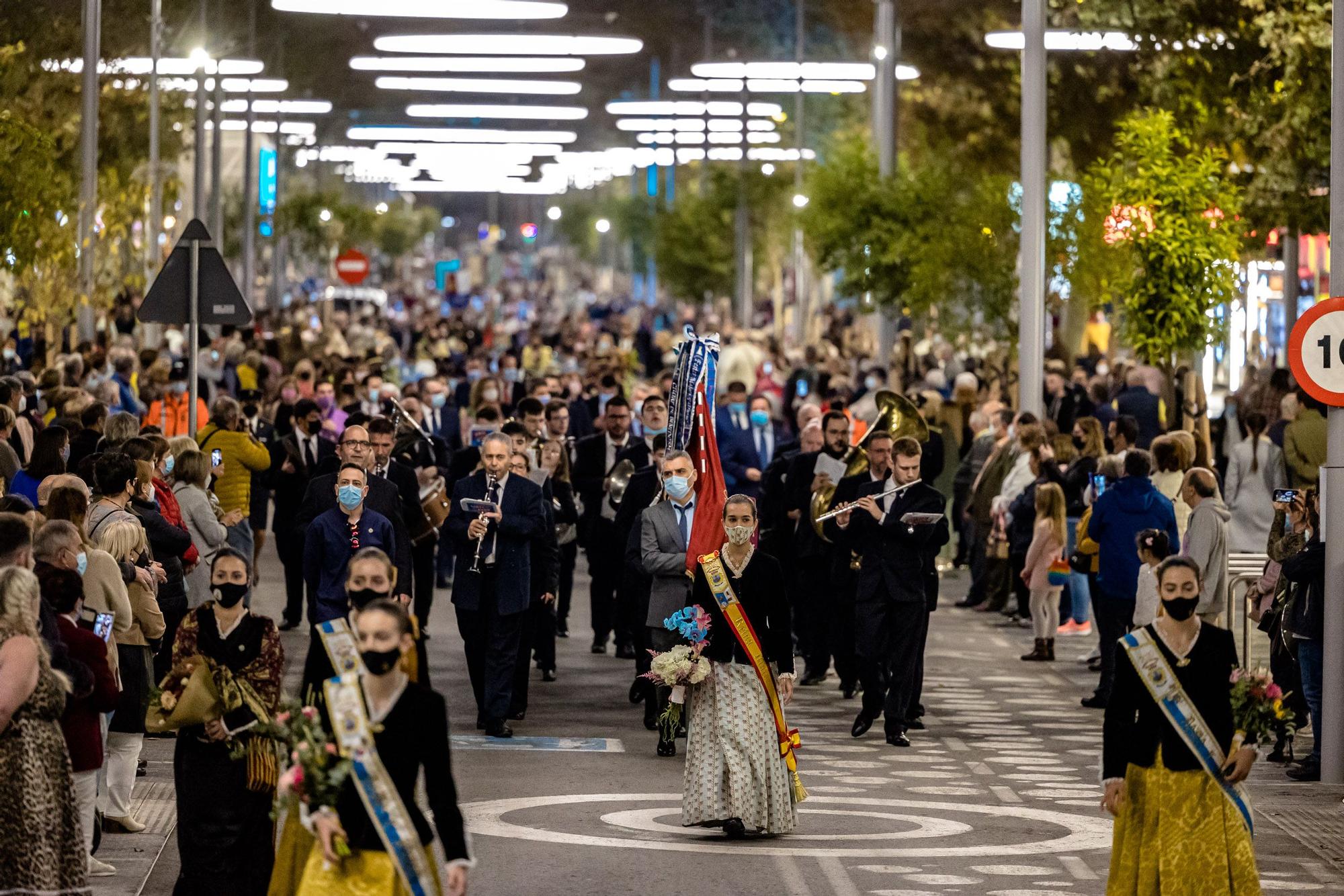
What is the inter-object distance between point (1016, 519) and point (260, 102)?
1915 inches

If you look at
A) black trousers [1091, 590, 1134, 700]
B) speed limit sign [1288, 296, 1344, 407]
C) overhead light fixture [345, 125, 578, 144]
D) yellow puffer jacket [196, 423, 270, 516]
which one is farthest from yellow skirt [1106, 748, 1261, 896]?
overhead light fixture [345, 125, 578, 144]

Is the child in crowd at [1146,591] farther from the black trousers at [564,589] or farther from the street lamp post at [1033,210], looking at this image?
the street lamp post at [1033,210]

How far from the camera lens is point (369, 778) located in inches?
277

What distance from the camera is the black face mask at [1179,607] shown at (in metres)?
8.52

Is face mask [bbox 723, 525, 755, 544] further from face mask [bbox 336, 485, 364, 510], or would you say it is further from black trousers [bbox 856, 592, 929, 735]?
black trousers [bbox 856, 592, 929, 735]

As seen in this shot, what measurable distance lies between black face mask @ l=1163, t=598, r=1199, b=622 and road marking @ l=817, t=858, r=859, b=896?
2.18m

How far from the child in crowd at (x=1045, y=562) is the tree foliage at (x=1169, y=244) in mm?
6585

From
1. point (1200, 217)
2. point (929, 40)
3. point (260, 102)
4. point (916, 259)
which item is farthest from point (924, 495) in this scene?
point (260, 102)

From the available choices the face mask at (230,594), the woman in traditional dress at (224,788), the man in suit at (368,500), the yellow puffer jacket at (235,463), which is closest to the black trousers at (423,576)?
the yellow puffer jacket at (235,463)

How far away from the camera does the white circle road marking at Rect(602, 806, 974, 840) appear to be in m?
11.5

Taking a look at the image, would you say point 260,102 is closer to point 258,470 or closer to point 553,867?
point 258,470

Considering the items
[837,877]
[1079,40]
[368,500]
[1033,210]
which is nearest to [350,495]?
[368,500]

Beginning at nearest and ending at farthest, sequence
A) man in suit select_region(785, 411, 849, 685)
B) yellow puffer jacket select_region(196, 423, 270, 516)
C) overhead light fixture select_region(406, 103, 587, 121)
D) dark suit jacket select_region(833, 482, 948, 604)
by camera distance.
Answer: dark suit jacket select_region(833, 482, 948, 604) < man in suit select_region(785, 411, 849, 685) < yellow puffer jacket select_region(196, 423, 270, 516) < overhead light fixture select_region(406, 103, 587, 121)

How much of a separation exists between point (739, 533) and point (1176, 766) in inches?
134
